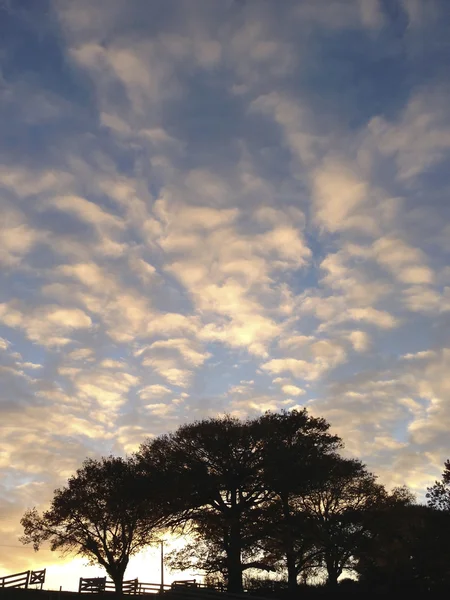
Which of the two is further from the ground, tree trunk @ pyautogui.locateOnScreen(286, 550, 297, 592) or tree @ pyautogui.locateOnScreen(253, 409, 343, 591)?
tree @ pyautogui.locateOnScreen(253, 409, 343, 591)

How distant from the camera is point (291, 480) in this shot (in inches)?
1879

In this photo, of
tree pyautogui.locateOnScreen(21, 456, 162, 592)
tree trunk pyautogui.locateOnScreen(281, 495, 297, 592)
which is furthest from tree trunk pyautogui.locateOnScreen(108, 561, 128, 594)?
tree trunk pyautogui.locateOnScreen(281, 495, 297, 592)

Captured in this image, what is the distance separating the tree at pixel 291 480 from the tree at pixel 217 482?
4.18 ft

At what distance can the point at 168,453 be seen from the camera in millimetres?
51688

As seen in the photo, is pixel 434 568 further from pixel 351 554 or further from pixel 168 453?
pixel 168 453

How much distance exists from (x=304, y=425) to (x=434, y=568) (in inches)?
619

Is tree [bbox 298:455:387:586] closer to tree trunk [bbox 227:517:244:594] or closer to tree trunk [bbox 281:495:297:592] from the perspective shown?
tree trunk [bbox 281:495:297:592]

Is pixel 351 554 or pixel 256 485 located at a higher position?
pixel 256 485

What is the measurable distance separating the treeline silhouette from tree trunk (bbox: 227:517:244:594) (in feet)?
0.27

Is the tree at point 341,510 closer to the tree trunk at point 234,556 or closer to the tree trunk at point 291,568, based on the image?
the tree trunk at point 291,568

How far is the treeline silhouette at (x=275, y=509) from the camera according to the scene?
1879 inches

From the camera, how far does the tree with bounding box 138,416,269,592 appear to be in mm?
48562

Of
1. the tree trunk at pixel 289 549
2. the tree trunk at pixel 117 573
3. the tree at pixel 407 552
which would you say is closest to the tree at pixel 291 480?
the tree trunk at pixel 289 549

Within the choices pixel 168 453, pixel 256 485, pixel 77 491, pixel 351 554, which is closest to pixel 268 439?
pixel 256 485
